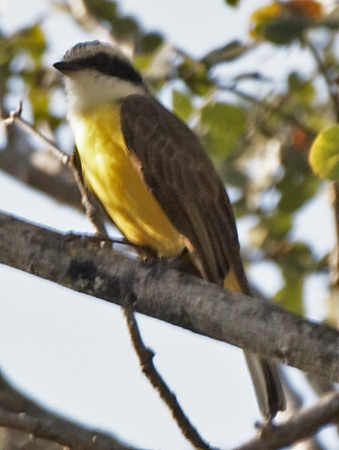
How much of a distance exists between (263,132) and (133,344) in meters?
2.16

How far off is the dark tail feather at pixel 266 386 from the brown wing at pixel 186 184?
438 millimetres

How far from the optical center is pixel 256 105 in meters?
5.34

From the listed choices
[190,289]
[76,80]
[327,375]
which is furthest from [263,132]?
[327,375]

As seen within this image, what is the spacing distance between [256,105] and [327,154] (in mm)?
1733

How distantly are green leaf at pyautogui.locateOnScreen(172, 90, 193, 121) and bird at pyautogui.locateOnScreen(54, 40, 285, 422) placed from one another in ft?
0.59

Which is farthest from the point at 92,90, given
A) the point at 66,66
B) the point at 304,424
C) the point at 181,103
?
the point at 304,424

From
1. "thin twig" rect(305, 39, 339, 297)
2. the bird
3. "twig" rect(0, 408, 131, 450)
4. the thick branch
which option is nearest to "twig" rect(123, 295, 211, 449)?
the thick branch

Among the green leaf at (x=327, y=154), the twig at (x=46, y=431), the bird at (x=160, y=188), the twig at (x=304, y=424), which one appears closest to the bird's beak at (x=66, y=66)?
the bird at (x=160, y=188)

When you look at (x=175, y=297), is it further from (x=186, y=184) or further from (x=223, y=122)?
(x=223, y=122)

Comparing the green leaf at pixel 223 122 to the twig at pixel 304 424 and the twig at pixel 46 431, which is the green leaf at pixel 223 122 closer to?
the twig at pixel 304 424

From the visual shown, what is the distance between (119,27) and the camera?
6098 millimetres

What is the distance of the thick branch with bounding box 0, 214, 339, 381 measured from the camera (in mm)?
3172

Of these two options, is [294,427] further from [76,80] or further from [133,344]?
[76,80]

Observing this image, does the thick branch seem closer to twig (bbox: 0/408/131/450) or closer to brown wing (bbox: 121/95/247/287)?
twig (bbox: 0/408/131/450)
